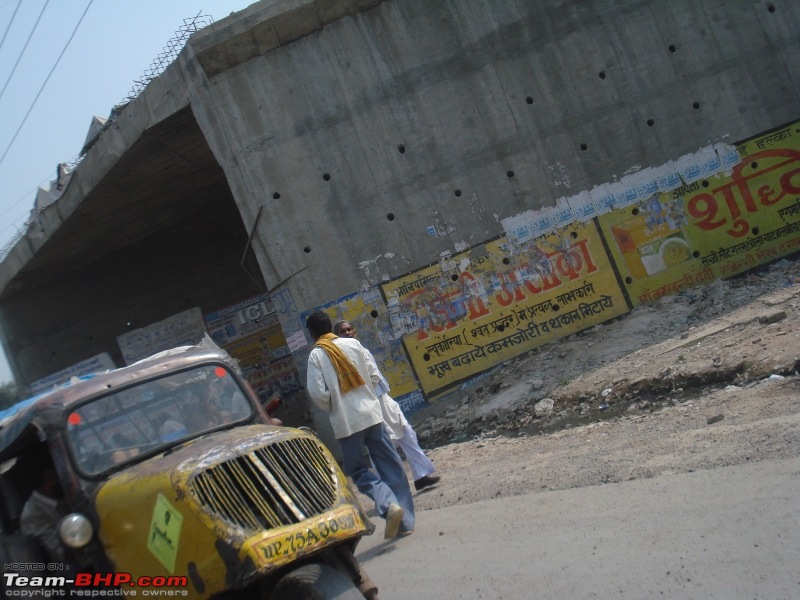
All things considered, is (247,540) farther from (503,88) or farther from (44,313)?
(44,313)

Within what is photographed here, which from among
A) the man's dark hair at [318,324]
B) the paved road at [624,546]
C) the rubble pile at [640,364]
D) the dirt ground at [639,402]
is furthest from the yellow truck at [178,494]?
the rubble pile at [640,364]

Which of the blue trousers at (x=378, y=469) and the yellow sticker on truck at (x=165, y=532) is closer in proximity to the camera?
the yellow sticker on truck at (x=165, y=532)

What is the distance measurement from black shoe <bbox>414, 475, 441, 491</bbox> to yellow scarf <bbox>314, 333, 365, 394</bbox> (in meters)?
1.95

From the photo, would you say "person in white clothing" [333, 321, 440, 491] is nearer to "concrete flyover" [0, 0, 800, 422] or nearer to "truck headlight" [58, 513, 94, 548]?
"truck headlight" [58, 513, 94, 548]

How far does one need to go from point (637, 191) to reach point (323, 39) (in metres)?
5.17

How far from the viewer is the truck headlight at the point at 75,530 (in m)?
3.81

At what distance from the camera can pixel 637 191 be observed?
12047 millimetres

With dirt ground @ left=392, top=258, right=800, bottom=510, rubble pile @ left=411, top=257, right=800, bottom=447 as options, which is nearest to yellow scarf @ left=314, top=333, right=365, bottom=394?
dirt ground @ left=392, top=258, right=800, bottom=510

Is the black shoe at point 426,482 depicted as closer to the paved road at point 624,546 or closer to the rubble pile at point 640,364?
the paved road at point 624,546

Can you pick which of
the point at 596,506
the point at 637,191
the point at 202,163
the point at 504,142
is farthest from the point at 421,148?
the point at 596,506

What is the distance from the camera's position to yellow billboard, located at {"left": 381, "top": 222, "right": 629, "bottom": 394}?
11680 millimetres

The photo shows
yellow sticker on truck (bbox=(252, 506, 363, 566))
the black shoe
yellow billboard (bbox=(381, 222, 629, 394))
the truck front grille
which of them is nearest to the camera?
yellow sticker on truck (bbox=(252, 506, 363, 566))

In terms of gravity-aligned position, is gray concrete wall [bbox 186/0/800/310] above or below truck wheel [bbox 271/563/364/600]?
above

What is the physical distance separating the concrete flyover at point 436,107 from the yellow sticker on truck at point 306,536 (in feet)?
26.3
